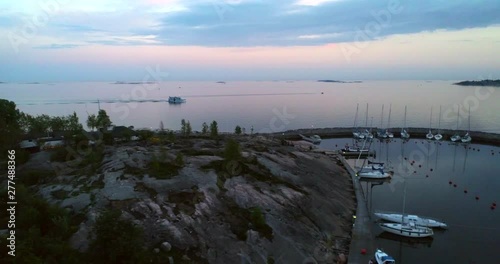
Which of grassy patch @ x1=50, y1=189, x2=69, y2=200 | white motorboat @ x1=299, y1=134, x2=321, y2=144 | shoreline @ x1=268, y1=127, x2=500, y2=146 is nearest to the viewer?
grassy patch @ x1=50, y1=189, x2=69, y2=200

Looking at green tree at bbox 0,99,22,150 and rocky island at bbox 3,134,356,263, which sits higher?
green tree at bbox 0,99,22,150

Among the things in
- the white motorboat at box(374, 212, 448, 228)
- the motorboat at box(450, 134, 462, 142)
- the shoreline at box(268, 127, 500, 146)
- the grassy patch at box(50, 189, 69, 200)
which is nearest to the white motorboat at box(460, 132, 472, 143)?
the motorboat at box(450, 134, 462, 142)

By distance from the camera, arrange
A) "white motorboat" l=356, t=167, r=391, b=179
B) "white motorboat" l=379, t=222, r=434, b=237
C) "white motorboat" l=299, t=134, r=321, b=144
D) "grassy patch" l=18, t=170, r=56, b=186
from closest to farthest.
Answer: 1. "grassy patch" l=18, t=170, r=56, b=186
2. "white motorboat" l=379, t=222, r=434, b=237
3. "white motorboat" l=356, t=167, r=391, b=179
4. "white motorboat" l=299, t=134, r=321, b=144

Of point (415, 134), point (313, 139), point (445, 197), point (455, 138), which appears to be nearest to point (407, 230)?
point (445, 197)

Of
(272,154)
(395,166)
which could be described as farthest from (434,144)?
(272,154)

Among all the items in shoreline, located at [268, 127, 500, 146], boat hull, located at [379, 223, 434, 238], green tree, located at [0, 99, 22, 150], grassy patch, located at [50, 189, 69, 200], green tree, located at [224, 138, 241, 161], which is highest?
green tree, located at [0, 99, 22, 150]

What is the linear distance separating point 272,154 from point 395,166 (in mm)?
27361

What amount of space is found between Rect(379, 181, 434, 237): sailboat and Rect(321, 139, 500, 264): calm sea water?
49 centimetres

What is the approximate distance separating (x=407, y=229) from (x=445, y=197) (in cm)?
1425

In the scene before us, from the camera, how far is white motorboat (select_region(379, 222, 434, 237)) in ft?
107

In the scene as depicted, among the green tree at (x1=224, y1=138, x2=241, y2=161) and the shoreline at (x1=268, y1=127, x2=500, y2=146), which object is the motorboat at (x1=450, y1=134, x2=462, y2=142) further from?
the green tree at (x1=224, y1=138, x2=241, y2=161)

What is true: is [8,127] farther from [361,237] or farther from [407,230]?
[407,230]

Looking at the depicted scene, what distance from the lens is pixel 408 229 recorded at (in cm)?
3306

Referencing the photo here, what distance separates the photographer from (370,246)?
29.3 meters
